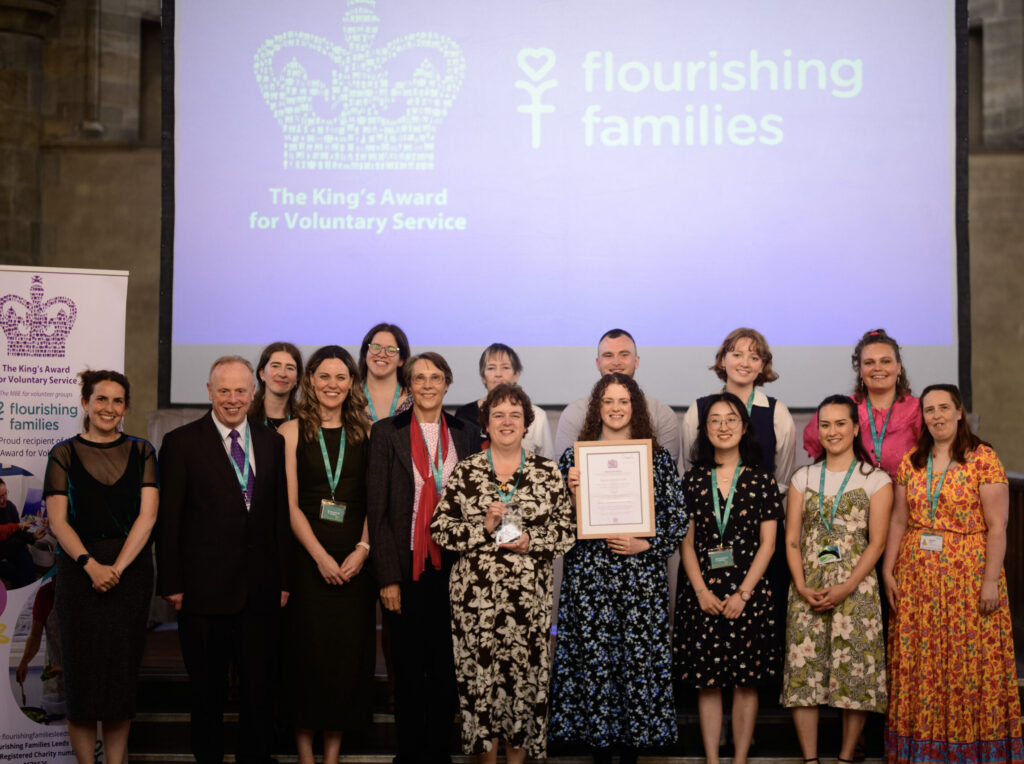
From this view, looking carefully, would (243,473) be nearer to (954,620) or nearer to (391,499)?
(391,499)

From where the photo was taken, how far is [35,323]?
396 centimetres

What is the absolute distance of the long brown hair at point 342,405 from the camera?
3.66 meters

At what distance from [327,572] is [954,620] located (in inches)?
92.9

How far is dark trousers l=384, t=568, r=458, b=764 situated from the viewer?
11.7 feet

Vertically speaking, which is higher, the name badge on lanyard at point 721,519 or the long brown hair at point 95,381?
the long brown hair at point 95,381

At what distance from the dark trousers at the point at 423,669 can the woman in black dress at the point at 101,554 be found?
3.14ft

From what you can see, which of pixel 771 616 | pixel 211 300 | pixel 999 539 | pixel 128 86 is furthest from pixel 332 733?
pixel 128 86

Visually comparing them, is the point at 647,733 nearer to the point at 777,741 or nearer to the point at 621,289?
the point at 777,741

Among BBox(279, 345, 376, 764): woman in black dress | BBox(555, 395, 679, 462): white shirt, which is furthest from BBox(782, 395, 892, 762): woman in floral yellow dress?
BBox(279, 345, 376, 764): woman in black dress

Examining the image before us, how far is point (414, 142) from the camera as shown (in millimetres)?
5781

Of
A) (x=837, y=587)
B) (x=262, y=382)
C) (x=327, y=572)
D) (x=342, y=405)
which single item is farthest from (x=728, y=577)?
(x=262, y=382)

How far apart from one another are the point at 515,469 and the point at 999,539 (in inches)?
73.0

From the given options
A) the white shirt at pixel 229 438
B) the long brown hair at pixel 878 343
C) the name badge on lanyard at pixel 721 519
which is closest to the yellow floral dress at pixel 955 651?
the long brown hair at pixel 878 343

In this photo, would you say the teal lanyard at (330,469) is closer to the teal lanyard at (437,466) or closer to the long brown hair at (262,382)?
the teal lanyard at (437,466)
